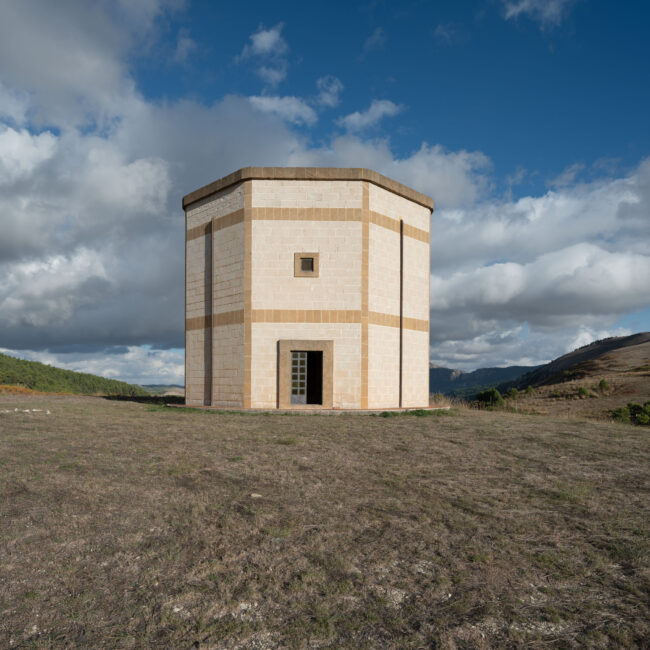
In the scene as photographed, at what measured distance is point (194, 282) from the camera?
20203 mm

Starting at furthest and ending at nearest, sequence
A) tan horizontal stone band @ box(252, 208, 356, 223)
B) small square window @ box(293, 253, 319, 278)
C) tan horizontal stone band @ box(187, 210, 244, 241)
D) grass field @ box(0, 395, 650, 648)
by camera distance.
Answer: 1. tan horizontal stone band @ box(187, 210, 244, 241)
2. tan horizontal stone band @ box(252, 208, 356, 223)
3. small square window @ box(293, 253, 319, 278)
4. grass field @ box(0, 395, 650, 648)

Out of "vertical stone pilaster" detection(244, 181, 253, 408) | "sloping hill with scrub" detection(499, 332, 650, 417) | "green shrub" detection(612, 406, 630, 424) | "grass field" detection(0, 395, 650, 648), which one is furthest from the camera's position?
"sloping hill with scrub" detection(499, 332, 650, 417)

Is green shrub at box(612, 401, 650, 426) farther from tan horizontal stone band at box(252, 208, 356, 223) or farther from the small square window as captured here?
the small square window

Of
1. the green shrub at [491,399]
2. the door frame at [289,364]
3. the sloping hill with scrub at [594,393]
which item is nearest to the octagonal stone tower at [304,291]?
the door frame at [289,364]

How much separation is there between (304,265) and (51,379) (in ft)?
237

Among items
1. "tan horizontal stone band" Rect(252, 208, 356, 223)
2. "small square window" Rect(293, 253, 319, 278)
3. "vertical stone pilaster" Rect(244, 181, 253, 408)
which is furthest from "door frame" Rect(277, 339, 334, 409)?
"tan horizontal stone band" Rect(252, 208, 356, 223)

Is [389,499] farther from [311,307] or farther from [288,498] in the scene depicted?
[311,307]

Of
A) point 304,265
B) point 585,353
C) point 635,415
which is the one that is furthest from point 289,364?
point 585,353

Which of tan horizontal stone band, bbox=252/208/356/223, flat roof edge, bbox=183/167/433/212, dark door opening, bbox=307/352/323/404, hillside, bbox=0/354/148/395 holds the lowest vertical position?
hillside, bbox=0/354/148/395

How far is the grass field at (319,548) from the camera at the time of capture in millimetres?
3193

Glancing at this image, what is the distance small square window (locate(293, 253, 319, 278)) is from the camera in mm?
17516

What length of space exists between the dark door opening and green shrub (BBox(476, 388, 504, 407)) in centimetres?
920

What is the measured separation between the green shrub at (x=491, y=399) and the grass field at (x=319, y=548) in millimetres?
15809

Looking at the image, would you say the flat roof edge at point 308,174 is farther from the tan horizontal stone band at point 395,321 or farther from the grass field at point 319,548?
the grass field at point 319,548
